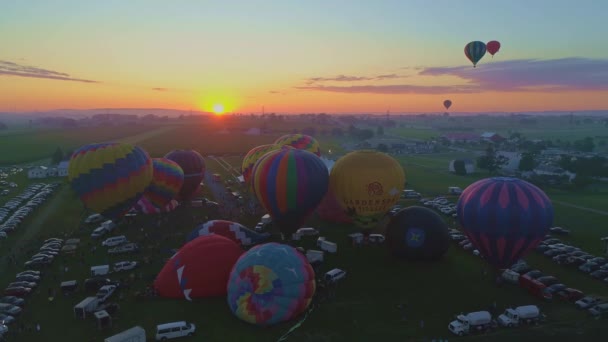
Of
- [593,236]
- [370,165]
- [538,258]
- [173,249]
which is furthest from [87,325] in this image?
[593,236]

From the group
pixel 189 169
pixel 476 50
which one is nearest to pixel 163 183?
pixel 189 169

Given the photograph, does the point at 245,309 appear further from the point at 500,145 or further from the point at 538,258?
the point at 500,145

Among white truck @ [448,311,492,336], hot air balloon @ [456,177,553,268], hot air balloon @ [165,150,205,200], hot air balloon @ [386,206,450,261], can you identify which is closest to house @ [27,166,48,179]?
hot air balloon @ [165,150,205,200]

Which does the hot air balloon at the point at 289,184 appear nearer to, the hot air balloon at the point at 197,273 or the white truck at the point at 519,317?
the hot air balloon at the point at 197,273

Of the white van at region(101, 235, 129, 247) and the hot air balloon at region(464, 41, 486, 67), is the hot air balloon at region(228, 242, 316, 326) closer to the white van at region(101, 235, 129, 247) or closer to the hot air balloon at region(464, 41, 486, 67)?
the white van at region(101, 235, 129, 247)

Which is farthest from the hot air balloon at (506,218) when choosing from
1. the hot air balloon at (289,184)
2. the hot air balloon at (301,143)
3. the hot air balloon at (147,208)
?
the hot air balloon at (147,208)
